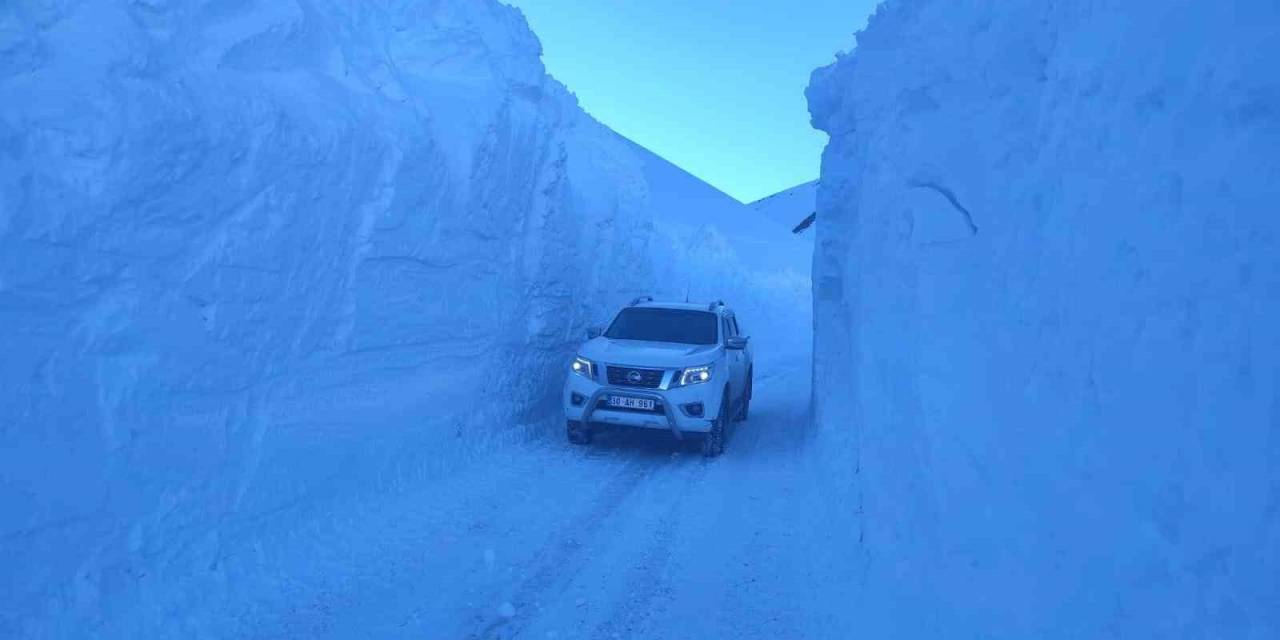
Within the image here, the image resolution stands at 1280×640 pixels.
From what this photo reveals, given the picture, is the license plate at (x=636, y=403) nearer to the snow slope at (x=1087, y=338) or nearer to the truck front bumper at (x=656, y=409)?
the truck front bumper at (x=656, y=409)

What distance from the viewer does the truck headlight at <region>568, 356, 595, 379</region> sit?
9039 millimetres

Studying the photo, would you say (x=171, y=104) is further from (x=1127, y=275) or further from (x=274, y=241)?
(x=1127, y=275)

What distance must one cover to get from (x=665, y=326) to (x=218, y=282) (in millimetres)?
6009

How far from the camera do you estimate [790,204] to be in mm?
70625

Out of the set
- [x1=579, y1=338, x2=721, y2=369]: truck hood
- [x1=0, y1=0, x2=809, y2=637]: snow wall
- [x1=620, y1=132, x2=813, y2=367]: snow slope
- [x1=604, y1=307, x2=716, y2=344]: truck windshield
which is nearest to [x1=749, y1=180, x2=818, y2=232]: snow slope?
[x1=620, y1=132, x2=813, y2=367]: snow slope

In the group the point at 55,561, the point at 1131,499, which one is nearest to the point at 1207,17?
the point at 1131,499

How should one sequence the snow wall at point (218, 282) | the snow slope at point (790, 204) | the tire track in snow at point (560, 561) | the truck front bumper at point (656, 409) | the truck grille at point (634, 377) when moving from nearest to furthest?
the snow wall at point (218, 282), the tire track in snow at point (560, 561), the truck front bumper at point (656, 409), the truck grille at point (634, 377), the snow slope at point (790, 204)

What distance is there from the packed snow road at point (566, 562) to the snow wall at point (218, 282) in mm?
410

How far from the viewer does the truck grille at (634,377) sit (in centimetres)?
885

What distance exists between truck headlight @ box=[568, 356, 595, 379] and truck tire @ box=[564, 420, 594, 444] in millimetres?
537

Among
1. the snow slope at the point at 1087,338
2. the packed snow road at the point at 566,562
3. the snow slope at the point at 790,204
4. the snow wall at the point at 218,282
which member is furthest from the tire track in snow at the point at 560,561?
the snow slope at the point at 790,204

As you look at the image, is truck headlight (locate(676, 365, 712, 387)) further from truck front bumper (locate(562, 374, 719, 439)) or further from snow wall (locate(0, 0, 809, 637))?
snow wall (locate(0, 0, 809, 637))

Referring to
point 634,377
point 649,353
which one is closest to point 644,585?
point 634,377

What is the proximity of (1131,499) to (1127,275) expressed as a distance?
0.76 m
